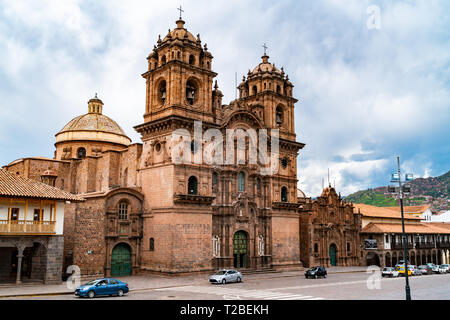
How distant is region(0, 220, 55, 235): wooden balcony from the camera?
1233 inches

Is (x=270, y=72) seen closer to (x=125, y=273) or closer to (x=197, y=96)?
(x=197, y=96)

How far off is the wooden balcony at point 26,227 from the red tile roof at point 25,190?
2.06 meters

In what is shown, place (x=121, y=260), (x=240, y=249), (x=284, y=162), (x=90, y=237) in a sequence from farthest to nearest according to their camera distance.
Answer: (x=284, y=162) < (x=240, y=249) < (x=121, y=260) < (x=90, y=237)

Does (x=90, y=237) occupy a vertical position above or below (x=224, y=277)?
above

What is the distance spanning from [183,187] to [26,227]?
48.2 ft

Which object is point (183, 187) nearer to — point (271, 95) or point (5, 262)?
point (5, 262)

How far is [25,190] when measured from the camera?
3250 cm

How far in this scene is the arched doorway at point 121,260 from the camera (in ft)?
133

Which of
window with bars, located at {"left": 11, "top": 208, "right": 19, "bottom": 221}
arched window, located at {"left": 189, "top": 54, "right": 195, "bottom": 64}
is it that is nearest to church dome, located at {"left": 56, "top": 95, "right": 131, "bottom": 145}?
arched window, located at {"left": 189, "top": 54, "right": 195, "bottom": 64}

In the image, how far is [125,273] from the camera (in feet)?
136

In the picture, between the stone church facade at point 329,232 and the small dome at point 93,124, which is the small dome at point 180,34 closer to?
the small dome at point 93,124

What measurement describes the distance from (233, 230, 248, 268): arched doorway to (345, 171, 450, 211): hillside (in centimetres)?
11292

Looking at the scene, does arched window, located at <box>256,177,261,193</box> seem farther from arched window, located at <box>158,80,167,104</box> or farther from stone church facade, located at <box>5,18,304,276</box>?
arched window, located at <box>158,80,167,104</box>

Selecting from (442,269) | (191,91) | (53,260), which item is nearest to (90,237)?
(53,260)
